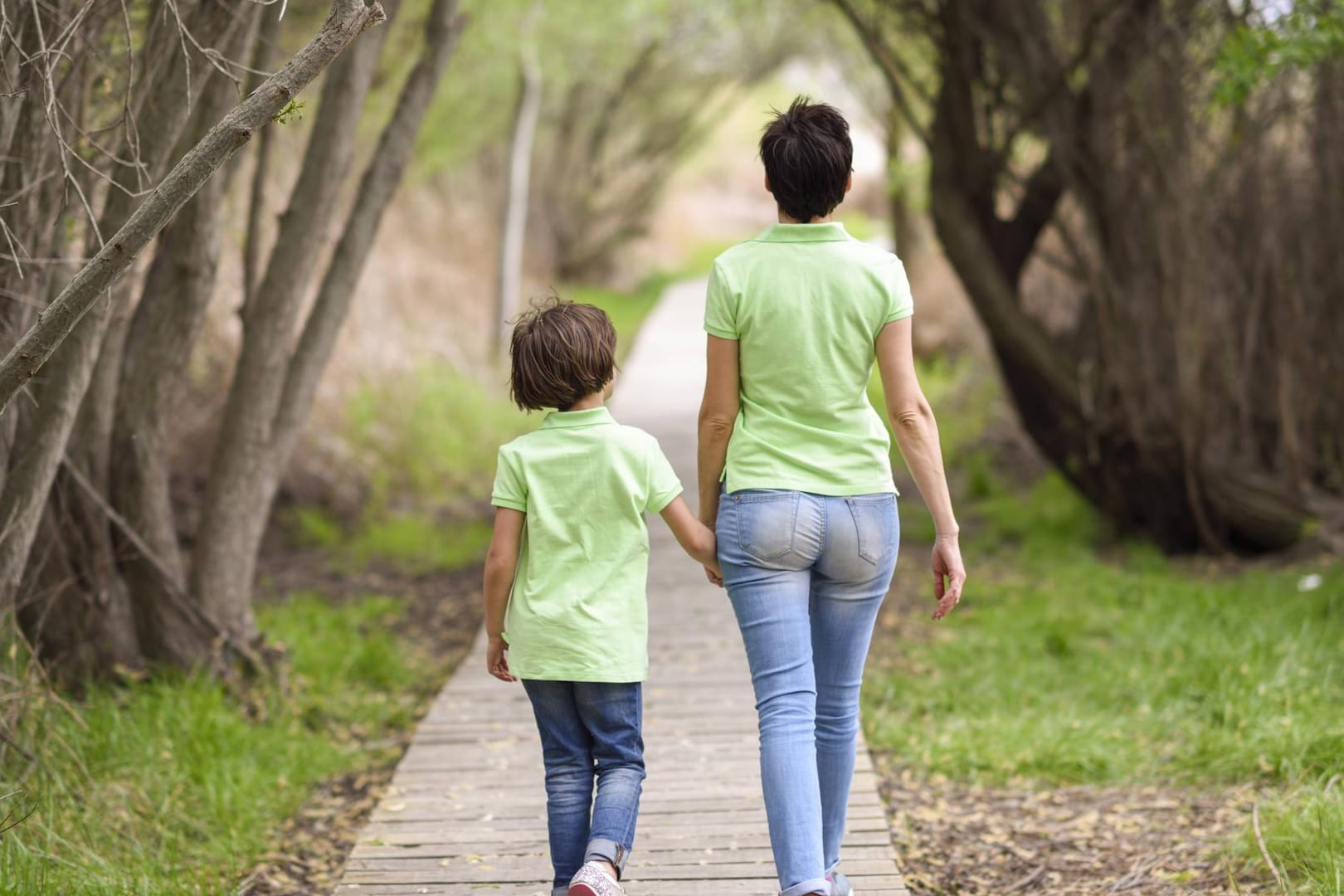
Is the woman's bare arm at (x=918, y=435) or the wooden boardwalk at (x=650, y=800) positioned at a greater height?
the woman's bare arm at (x=918, y=435)

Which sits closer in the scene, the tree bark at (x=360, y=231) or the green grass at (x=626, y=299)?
the tree bark at (x=360, y=231)

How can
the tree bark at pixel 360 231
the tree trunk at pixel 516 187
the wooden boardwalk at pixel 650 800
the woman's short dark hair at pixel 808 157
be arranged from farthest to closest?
the tree trunk at pixel 516 187 → the tree bark at pixel 360 231 → the wooden boardwalk at pixel 650 800 → the woman's short dark hair at pixel 808 157

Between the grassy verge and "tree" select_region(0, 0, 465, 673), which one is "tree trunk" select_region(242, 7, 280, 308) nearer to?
"tree" select_region(0, 0, 465, 673)

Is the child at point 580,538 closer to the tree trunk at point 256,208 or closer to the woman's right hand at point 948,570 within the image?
the woman's right hand at point 948,570

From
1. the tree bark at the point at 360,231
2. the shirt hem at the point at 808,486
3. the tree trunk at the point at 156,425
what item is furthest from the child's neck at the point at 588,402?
the tree bark at the point at 360,231

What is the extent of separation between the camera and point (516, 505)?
3.00 meters

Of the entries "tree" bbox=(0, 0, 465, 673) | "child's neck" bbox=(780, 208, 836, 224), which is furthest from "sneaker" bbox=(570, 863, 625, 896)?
"tree" bbox=(0, 0, 465, 673)

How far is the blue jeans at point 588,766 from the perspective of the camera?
3.05 meters

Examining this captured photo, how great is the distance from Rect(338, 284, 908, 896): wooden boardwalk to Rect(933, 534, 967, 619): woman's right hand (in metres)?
1.03

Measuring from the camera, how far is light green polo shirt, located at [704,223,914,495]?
9.30 ft

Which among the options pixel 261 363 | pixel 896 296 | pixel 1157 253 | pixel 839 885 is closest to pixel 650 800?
pixel 839 885

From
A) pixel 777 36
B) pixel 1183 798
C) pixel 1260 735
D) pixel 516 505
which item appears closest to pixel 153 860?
pixel 516 505

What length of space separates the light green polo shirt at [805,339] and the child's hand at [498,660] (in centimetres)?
68

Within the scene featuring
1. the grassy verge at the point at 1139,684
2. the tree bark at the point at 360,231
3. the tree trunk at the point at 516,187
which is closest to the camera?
the grassy verge at the point at 1139,684
